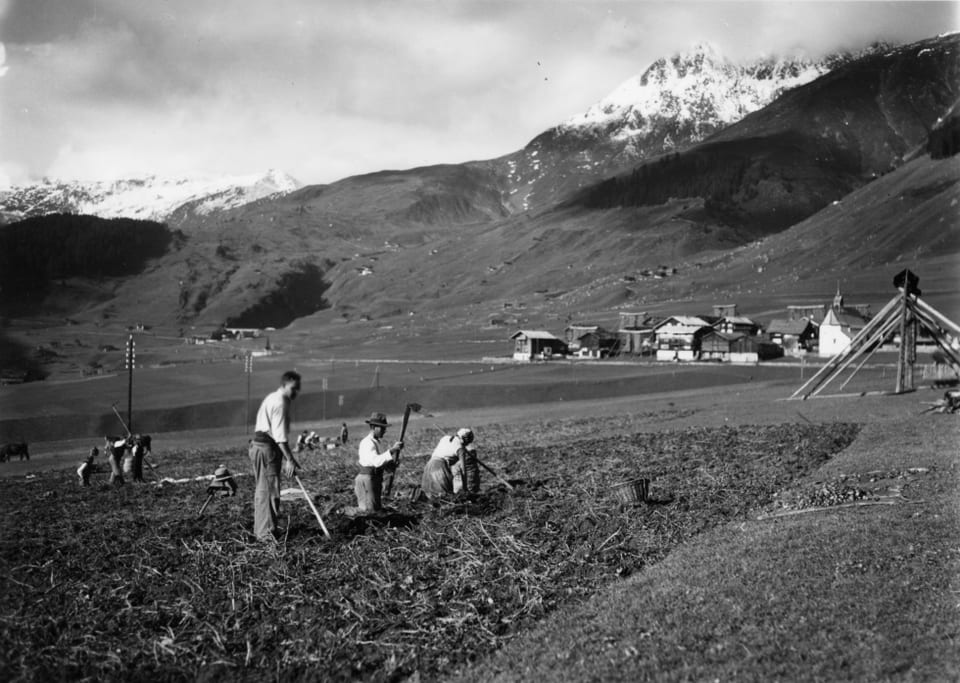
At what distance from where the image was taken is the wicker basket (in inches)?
811

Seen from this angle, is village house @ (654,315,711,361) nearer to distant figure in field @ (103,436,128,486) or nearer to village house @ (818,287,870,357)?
village house @ (818,287,870,357)

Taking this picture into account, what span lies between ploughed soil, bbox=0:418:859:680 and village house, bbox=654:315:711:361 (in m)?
103

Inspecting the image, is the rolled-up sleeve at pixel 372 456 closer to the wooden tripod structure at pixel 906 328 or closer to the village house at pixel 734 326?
the wooden tripod structure at pixel 906 328

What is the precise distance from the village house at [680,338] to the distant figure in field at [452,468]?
106 metres

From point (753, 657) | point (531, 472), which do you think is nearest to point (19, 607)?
point (753, 657)

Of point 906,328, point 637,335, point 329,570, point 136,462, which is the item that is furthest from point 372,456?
point 637,335

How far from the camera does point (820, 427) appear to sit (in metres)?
35.0

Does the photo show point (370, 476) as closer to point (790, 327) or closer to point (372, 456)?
point (372, 456)

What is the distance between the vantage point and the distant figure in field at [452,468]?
22.5 meters

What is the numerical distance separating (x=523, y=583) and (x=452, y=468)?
349 inches

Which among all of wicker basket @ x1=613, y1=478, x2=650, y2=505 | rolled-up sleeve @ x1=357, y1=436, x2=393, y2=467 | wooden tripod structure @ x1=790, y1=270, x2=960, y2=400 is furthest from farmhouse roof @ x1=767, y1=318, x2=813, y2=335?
rolled-up sleeve @ x1=357, y1=436, x2=393, y2=467

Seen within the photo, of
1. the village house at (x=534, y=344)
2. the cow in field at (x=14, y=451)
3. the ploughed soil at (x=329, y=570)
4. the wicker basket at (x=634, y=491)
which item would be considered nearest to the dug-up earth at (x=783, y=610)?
the ploughed soil at (x=329, y=570)

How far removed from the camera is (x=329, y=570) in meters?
15.0

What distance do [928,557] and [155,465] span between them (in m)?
37.1
